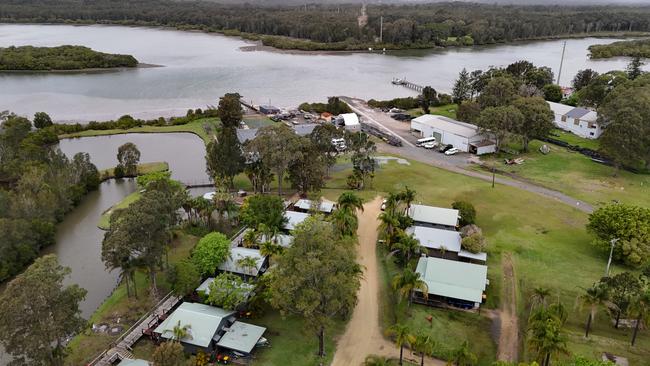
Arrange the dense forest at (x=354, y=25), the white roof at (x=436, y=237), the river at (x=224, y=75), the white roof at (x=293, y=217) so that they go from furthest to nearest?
the dense forest at (x=354, y=25) → the river at (x=224, y=75) → the white roof at (x=293, y=217) → the white roof at (x=436, y=237)

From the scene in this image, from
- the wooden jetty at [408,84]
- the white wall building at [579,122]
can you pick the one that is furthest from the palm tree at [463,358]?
the wooden jetty at [408,84]

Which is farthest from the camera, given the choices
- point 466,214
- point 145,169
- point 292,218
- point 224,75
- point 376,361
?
point 224,75

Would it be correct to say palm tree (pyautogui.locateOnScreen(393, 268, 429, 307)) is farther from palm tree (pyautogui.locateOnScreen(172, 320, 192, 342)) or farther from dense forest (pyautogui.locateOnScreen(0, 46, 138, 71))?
dense forest (pyautogui.locateOnScreen(0, 46, 138, 71))

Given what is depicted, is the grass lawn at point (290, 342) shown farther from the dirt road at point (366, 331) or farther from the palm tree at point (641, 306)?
the palm tree at point (641, 306)

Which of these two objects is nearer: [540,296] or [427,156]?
[540,296]

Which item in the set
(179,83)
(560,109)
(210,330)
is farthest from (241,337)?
(179,83)

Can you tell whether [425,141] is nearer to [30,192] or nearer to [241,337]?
[241,337]

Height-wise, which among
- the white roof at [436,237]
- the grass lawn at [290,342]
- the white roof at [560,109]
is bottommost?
the grass lawn at [290,342]

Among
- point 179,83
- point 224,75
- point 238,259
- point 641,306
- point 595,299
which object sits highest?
point 224,75
